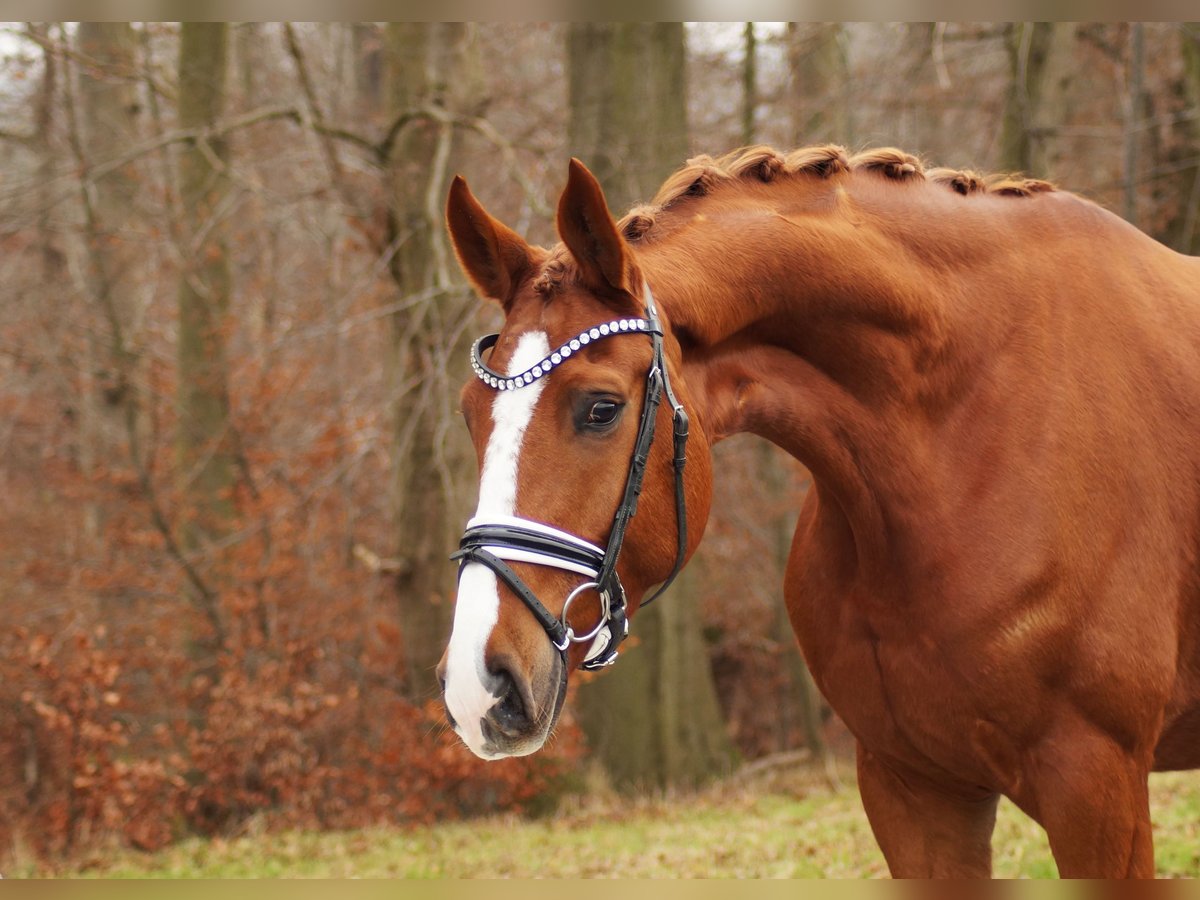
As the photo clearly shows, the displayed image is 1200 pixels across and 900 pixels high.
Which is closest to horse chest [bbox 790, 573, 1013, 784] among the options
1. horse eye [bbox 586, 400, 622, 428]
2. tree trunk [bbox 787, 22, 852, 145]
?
horse eye [bbox 586, 400, 622, 428]

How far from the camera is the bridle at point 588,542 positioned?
2346mm

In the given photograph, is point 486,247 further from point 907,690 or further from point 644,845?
point 644,845

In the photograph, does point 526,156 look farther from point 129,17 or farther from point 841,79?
point 129,17

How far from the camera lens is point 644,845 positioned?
7203 millimetres

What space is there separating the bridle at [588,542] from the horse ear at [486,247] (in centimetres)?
20

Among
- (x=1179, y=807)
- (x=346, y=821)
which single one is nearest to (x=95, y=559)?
(x=346, y=821)

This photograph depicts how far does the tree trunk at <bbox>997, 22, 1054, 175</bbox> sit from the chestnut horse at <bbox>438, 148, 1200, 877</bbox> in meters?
7.20

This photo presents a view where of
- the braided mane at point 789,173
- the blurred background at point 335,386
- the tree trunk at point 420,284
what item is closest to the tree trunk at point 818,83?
the blurred background at point 335,386

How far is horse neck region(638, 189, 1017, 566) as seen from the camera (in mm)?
2816

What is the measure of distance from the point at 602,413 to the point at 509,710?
675 millimetres

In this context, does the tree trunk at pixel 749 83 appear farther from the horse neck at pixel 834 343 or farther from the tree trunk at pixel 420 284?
the horse neck at pixel 834 343

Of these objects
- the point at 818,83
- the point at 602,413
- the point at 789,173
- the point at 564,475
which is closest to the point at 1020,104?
the point at 818,83

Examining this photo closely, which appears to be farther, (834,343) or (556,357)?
(834,343)

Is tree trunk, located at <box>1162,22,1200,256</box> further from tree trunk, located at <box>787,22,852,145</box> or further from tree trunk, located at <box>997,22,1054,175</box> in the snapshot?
tree trunk, located at <box>787,22,852,145</box>
